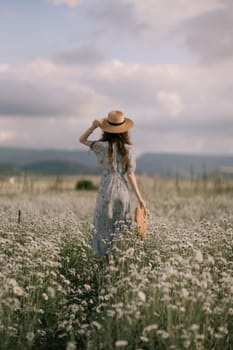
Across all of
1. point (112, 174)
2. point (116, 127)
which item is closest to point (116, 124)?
point (116, 127)

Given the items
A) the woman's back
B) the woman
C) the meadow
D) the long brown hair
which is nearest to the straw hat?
the woman

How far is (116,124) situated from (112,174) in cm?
83

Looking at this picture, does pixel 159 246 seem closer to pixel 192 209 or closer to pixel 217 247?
pixel 217 247

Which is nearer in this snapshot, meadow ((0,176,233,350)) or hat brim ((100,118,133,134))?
meadow ((0,176,233,350))

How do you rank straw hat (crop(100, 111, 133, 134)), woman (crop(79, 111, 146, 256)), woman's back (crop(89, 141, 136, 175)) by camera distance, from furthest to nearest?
1. woman's back (crop(89, 141, 136, 175))
2. woman (crop(79, 111, 146, 256))
3. straw hat (crop(100, 111, 133, 134))

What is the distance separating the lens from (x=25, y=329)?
6547 mm

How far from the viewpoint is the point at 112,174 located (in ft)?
32.0

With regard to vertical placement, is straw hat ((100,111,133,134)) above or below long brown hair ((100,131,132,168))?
above

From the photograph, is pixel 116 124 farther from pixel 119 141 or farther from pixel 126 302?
pixel 126 302

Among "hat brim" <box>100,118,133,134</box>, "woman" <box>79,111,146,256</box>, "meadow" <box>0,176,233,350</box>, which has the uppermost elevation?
"hat brim" <box>100,118,133,134</box>

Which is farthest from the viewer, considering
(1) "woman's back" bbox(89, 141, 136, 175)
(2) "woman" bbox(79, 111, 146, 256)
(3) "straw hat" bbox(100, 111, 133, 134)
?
(1) "woman's back" bbox(89, 141, 136, 175)

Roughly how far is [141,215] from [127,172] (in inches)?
33.5

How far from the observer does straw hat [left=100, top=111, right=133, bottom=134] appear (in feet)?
30.9

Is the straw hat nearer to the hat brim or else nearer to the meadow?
the hat brim
